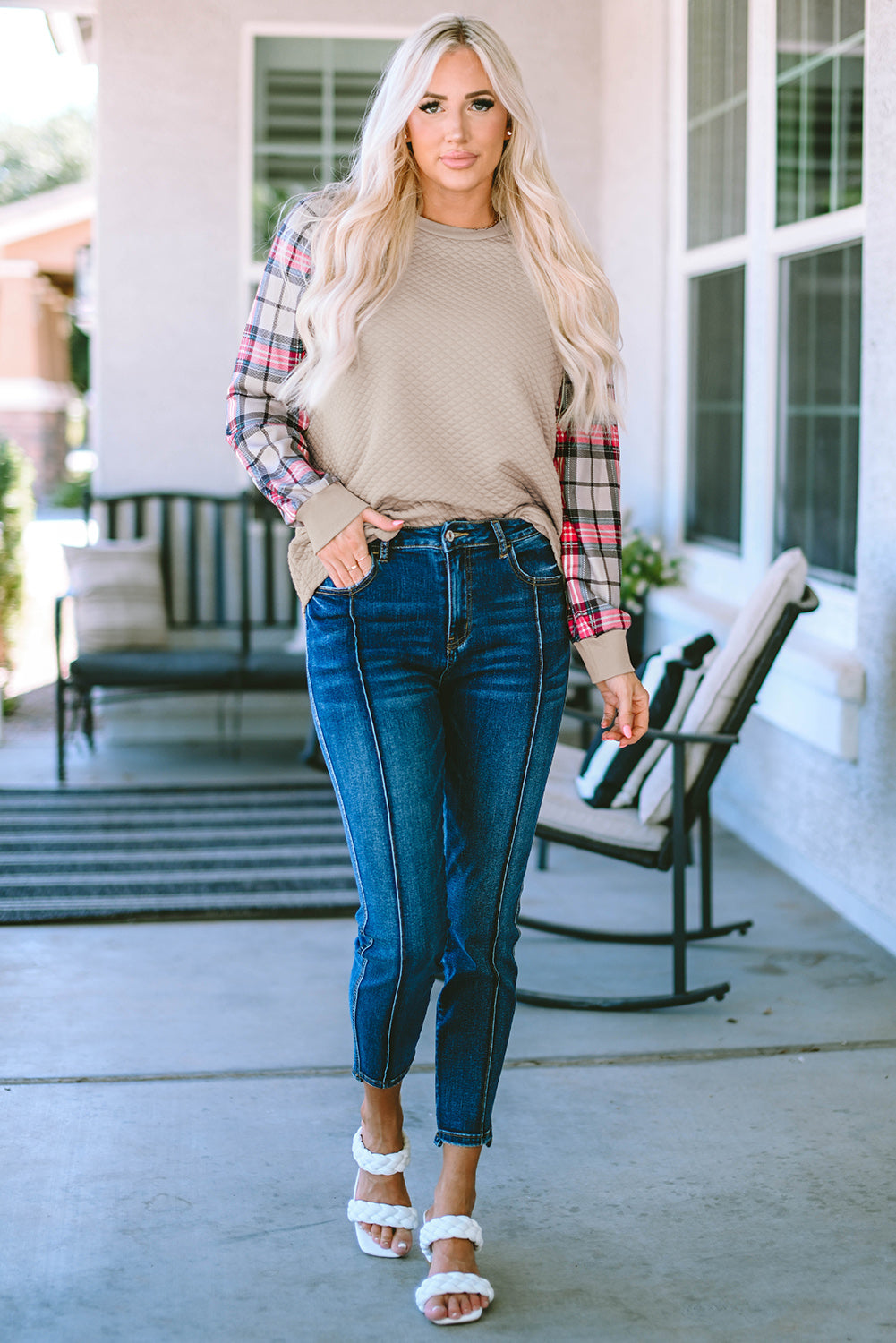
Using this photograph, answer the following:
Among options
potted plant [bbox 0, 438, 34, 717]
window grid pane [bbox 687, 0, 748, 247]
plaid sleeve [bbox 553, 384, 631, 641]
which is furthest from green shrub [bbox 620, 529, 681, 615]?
plaid sleeve [bbox 553, 384, 631, 641]

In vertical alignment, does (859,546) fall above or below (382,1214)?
above

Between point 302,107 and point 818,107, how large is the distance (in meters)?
2.69

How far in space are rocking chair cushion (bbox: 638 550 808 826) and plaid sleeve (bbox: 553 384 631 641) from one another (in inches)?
44.8

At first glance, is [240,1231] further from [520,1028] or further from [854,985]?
[854,985]

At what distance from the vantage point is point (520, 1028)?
307 cm

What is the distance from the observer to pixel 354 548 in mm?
1908

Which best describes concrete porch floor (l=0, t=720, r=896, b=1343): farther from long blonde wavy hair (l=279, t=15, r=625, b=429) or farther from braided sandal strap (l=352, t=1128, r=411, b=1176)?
long blonde wavy hair (l=279, t=15, r=625, b=429)

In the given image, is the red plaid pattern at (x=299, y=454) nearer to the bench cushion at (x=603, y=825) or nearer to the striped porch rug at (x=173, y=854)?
the bench cushion at (x=603, y=825)

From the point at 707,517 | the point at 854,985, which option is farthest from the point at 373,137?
the point at 707,517

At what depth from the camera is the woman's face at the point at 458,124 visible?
1943 millimetres

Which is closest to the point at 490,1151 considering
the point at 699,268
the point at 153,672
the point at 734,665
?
the point at 734,665

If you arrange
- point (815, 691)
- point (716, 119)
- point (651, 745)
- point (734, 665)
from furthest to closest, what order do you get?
1. point (716, 119)
2. point (815, 691)
3. point (651, 745)
4. point (734, 665)

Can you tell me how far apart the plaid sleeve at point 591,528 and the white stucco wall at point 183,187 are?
3.99 m

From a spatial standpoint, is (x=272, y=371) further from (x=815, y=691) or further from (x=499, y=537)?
(x=815, y=691)
